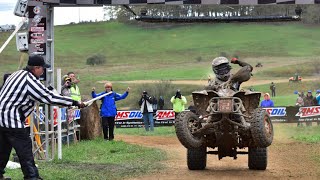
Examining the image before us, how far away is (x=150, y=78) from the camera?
1794 inches

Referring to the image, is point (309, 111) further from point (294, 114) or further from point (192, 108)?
point (192, 108)

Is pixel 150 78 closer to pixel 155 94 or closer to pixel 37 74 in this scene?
pixel 155 94

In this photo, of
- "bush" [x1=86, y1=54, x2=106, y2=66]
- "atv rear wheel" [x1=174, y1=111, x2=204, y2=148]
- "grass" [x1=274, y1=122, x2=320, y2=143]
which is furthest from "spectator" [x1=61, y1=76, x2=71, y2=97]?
"bush" [x1=86, y1=54, x2=106, y2=66]

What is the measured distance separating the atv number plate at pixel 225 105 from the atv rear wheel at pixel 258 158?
1.28 m

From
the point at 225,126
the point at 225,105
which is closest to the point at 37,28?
the point at 225,105

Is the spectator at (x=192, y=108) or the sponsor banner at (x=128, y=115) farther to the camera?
the sponsor banner at (x=128, y=115)

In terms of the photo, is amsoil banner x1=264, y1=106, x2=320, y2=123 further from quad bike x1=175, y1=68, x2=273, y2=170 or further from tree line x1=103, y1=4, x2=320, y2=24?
quad bike x1=175, y1=68, x2=273, y2=170

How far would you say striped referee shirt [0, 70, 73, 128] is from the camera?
9383mm

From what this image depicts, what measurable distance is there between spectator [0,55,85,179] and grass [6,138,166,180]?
5.70ft

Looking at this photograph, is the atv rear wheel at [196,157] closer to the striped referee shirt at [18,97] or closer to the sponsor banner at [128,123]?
the striped referee shirt at [18,97]

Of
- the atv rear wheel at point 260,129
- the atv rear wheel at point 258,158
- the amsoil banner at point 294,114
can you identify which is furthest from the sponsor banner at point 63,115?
the amsoil banner at point 294,114

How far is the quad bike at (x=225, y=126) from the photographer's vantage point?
472 inches

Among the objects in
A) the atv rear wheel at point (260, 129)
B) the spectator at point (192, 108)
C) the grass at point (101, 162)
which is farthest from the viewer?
the spectator at point (192, 108)

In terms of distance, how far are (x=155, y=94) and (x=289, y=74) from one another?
31.3 feet
